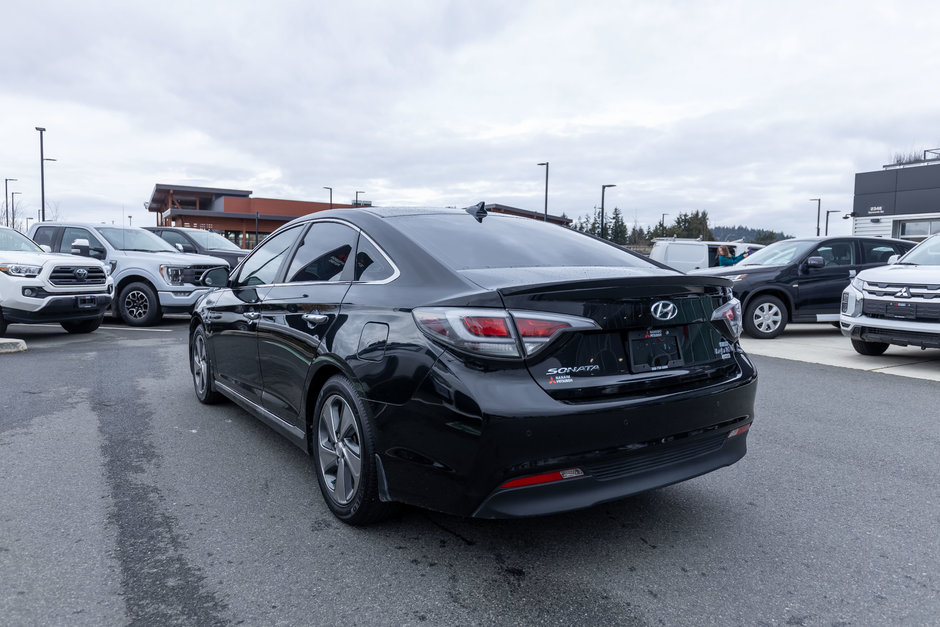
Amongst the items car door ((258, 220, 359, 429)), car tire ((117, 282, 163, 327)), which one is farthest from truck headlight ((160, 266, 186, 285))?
car door ((258, 220, 359, 429))

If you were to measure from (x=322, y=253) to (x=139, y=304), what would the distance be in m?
9.64

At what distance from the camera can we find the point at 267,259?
15.3 feet

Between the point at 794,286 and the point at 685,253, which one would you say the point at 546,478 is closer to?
the point at 794,286

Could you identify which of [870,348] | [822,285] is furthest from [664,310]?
[822,285]

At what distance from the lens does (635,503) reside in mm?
3607

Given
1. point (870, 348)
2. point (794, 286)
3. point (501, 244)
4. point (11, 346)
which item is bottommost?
point (11, 346)

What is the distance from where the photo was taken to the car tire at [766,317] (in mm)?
10922

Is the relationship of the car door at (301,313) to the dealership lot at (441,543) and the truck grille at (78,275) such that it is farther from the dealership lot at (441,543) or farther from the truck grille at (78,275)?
the truck grille at (78,275)

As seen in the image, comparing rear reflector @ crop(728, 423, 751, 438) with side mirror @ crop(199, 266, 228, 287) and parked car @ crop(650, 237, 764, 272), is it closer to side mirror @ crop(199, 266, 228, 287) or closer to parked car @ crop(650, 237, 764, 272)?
side mirror @ crop(199, 266, 228, 287)

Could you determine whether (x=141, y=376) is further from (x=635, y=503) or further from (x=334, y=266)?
(x=635, y=503)

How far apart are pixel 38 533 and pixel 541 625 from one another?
2.34m

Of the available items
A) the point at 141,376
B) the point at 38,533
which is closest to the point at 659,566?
the point at 38,533

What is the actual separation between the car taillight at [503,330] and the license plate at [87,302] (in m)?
9.29

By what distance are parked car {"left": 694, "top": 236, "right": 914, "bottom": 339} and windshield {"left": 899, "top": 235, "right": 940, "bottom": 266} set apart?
84.4 inches
